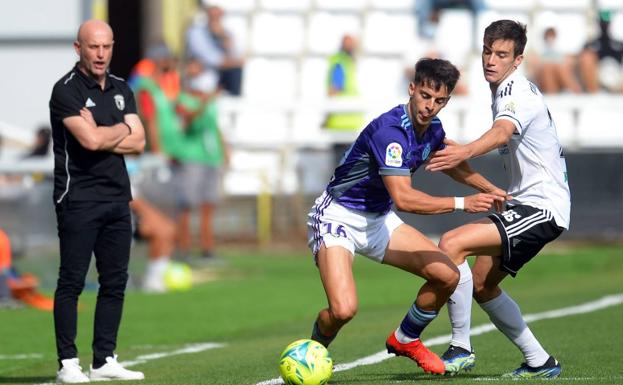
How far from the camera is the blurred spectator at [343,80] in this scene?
903 inches

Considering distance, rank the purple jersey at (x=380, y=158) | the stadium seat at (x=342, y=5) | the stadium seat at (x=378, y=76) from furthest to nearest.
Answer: the stadium seat at (x=342, y=5), the stadium seat at (x=378, y=76), the purple jersey at (x=380, y=158)

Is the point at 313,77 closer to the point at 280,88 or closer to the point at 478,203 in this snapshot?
the point at 280,88

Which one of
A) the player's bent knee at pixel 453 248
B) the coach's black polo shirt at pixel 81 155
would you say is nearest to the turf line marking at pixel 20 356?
the coach's black polo shirt at pixel 81 155

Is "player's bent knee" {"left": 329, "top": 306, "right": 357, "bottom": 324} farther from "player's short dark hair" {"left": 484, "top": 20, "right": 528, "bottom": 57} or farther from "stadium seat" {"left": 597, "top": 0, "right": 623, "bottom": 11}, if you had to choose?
"stadium seat" {"left": 597, "top": 0, "right": 623, "bottom": 11}

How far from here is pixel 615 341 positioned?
1135 cm

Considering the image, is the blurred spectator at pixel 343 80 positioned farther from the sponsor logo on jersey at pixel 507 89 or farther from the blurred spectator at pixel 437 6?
the sponsor logo on jersey at pixel 507 89

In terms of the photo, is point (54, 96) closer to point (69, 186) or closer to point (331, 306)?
point (69, 186)

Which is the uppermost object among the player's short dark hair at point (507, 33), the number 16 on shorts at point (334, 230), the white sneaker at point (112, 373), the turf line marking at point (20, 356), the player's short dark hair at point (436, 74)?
the player's short dark hair at point (507, 33)

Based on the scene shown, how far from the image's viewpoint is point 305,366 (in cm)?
879

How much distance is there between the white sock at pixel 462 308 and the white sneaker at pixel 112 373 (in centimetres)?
227

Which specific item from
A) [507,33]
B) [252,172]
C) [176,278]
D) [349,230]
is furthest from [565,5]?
[349,230]

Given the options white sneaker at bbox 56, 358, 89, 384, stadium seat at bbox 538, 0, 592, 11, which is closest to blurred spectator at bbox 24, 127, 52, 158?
stadium seat at bbox 538, 0, 592, 11

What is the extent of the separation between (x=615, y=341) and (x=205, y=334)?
4132 mm

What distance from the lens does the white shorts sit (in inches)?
367
